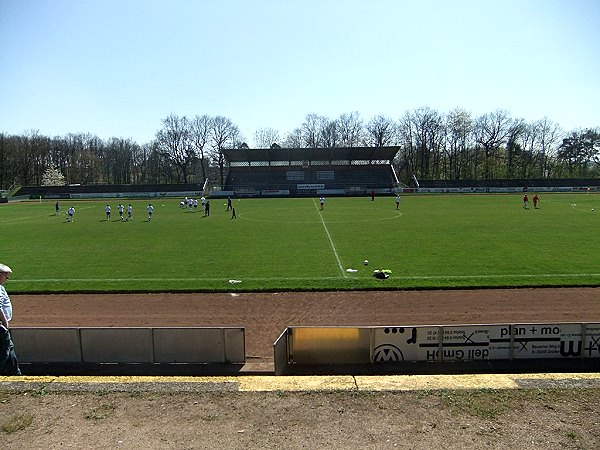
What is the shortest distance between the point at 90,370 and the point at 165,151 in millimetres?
103802

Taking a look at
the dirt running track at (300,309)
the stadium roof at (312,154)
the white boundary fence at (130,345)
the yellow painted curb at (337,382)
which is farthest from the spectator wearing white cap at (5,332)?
the stadium roof at (312,154)

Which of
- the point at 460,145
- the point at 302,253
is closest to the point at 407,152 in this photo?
the point at 460,145

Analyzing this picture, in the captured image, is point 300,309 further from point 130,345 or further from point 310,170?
point 310,170

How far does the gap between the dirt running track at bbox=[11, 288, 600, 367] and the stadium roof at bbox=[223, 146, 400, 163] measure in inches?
2724

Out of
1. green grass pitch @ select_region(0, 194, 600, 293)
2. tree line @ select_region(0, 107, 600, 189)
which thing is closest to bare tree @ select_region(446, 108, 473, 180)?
tree line @ select_region(0, 107, 600, 189)

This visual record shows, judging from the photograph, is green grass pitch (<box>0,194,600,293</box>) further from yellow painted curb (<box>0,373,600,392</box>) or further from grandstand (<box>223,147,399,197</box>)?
grandstand (<box>223,147,399,197</box>)

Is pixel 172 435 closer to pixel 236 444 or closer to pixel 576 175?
pixel 236 444

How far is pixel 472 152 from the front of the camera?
339 feet

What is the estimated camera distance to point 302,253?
880 inches

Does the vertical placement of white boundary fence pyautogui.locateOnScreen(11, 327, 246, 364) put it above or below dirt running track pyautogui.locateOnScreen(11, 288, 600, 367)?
above

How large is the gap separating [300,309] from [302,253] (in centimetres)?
848

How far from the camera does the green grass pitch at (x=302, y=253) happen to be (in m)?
16.9

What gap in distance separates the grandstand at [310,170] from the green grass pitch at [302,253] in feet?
147

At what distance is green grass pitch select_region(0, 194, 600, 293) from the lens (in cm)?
1691
